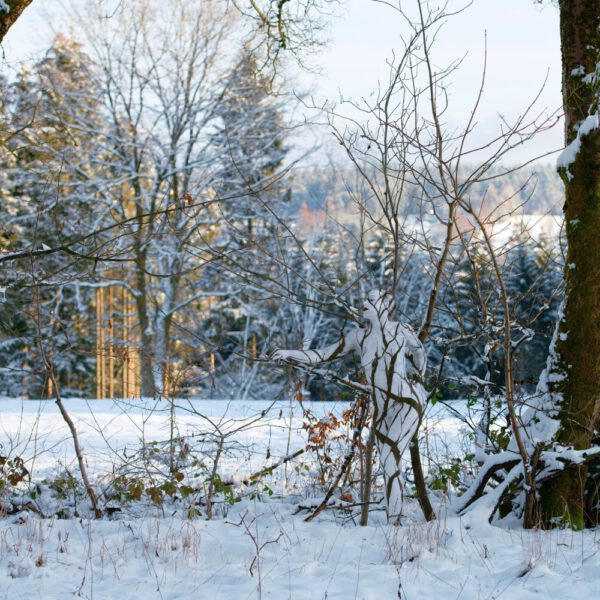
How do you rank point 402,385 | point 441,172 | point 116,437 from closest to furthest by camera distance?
point 441,172, point 402,385, point 116,437

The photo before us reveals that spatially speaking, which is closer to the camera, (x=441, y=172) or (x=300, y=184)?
(x=441, y=172)

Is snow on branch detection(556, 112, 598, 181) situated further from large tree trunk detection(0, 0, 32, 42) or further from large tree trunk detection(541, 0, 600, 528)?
large tree trunk detection(0, 0, 32, 42)

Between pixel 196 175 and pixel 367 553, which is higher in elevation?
pixel 196 175

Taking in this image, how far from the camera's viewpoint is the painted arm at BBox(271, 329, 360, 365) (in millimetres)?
4254

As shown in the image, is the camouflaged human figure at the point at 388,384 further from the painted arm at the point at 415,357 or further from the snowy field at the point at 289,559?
the snowy field at the point at 289,559

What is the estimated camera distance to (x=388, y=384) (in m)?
4.19

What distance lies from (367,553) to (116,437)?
529 centimetres

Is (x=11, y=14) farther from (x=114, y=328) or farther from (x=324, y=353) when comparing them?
(x=114, y=328)

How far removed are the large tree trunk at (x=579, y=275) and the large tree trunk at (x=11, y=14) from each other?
3374mm

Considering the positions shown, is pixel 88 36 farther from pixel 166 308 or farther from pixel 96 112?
pixel 166 308

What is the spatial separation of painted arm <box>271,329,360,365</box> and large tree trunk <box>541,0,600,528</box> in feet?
4.52

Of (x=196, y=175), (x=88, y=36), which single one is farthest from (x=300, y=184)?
(x=88, y=36)

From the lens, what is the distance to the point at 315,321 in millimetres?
21297

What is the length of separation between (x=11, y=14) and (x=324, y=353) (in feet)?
9.06
